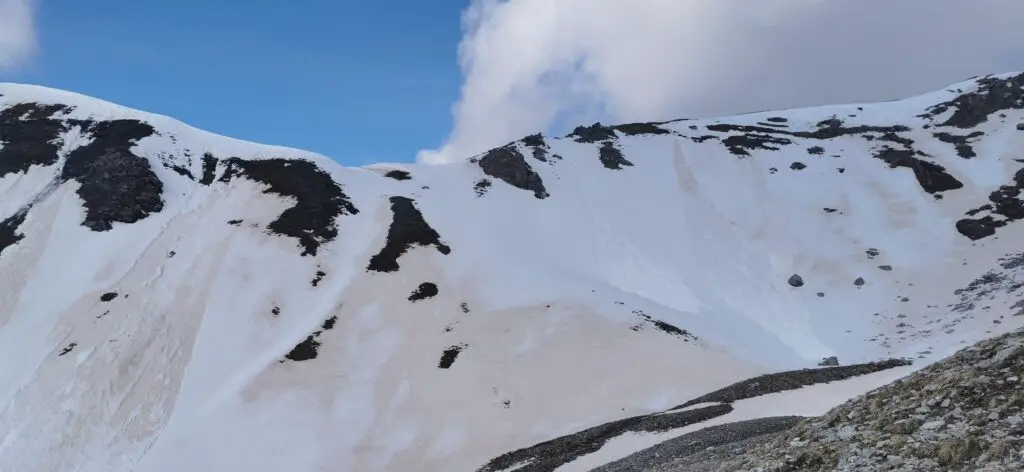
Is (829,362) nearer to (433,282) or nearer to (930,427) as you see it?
(433,282)

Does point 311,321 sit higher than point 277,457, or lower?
higher

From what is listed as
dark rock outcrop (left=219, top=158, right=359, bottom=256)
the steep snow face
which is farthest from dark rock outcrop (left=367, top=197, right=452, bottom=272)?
dark rock outcrop (left=219, top=158, right=359, bottom=256)

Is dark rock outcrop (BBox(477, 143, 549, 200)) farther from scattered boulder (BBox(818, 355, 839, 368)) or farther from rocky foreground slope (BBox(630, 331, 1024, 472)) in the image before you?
rocky foreground slope (BBox(630, 331, 1024, 472))

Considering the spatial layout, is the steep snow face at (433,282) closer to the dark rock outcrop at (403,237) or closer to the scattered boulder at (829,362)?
the dark rock outcrop at (403,237)

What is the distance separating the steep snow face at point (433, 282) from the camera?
3675 cm

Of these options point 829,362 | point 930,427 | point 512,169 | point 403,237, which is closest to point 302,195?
point 403,237

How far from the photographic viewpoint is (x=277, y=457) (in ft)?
112

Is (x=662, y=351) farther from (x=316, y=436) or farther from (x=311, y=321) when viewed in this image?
(x=311, y=321)

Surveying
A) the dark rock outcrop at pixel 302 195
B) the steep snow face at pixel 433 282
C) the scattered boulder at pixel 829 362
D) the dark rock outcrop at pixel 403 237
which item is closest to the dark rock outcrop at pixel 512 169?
the steep snow face at pixel 433 282

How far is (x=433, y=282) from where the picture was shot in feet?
162

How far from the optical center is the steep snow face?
36.8 metres

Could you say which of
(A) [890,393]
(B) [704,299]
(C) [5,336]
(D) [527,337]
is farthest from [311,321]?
(A) [890,393]

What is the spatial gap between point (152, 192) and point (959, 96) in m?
115

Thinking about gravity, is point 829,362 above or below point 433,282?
below
